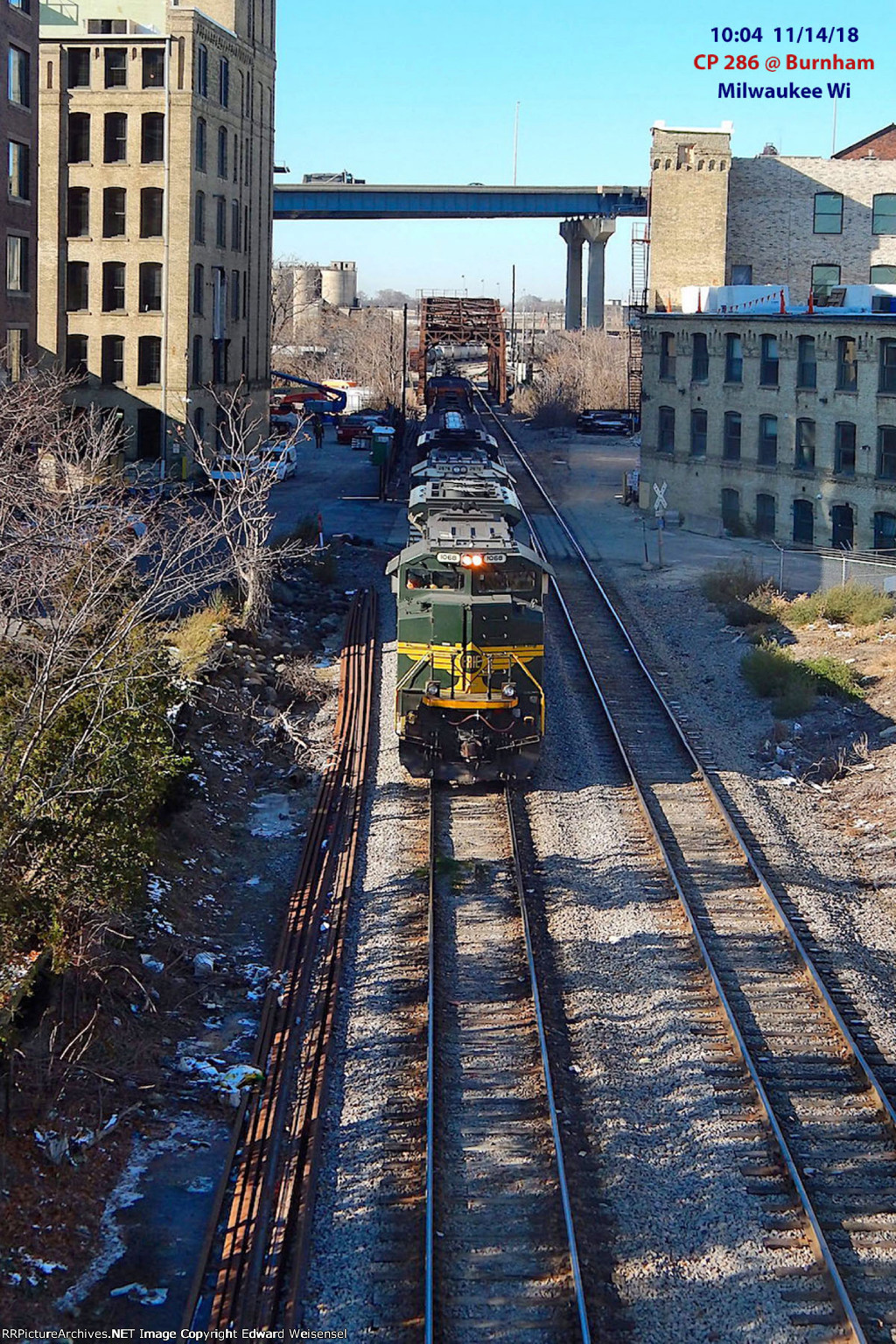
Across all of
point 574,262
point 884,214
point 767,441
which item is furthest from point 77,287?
point 574,262

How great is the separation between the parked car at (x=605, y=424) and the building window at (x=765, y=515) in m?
35.5

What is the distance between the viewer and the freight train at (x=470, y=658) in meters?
19.9

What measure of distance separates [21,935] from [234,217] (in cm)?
5256

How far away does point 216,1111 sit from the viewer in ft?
41.9

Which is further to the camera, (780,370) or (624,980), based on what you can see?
(780,370)

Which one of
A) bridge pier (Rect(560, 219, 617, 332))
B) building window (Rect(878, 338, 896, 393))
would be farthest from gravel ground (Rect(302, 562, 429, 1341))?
bridge pier (Rect(560, 219, 617, 332))

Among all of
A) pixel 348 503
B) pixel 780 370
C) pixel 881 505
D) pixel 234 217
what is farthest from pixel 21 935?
pixel 234 217

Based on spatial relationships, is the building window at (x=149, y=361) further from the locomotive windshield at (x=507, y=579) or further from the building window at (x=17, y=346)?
the locomotive windshield at (x=507, y=579)

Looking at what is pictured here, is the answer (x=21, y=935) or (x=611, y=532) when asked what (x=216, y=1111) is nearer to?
(x=21, y=935)

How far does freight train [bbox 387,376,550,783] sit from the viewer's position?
1988 centimetres

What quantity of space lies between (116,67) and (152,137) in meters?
2.93

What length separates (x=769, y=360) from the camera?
45.0m

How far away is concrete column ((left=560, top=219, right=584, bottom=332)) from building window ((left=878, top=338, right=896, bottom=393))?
76314 mm

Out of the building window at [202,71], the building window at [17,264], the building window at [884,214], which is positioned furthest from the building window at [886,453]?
the building window at [202,71]
